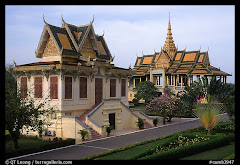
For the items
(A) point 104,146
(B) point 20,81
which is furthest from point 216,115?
(B) point 20,81

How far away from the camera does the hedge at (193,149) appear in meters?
14.1

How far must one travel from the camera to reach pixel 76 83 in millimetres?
24188

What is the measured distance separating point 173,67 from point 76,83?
3509cm

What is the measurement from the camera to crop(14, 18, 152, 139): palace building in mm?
22609

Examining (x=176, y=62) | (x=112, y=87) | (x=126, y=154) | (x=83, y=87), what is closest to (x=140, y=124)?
(x=112, y=87)

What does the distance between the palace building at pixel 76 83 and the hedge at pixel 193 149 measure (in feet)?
26.2

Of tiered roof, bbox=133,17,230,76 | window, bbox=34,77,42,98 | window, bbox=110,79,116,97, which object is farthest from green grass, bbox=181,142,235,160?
tiered roof, bbox=133,17,230,76

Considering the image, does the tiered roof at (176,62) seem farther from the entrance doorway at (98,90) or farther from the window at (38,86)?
the window at (38,86)

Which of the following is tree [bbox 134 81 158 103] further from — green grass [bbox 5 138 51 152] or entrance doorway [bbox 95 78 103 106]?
green grass [bbox 5 138 51 152]

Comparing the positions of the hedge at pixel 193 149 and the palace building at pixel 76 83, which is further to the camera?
the palace building at pixel 76 83

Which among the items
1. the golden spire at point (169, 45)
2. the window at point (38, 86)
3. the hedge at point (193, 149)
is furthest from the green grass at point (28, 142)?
the golden spire at point (169, 45)

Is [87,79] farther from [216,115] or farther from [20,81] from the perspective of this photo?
[216,115]

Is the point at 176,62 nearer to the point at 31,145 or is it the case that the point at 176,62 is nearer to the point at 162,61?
the point at 162,61
